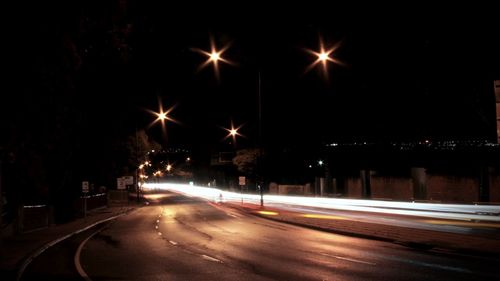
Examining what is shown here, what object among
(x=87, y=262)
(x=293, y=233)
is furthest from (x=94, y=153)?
(x=87, y=262)

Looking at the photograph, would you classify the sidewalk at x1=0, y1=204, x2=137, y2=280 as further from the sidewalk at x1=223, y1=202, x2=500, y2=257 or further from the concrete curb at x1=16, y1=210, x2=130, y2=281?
the sidewalk at x1=223, y1=202, x2=500, y2=257

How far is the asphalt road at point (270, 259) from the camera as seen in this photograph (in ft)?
45.6

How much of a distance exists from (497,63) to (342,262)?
2156cm

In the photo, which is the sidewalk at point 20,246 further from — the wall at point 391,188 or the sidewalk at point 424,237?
the wall at point 391,188

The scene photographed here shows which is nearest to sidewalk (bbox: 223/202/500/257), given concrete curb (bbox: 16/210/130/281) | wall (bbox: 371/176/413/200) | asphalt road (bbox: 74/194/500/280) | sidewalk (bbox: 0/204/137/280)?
asphalt road (bbox: 74/194/500/280)

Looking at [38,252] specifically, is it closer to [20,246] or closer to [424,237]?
[20,246]

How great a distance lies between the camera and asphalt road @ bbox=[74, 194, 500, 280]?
13.9m

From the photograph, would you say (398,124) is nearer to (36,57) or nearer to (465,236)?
(465,236)

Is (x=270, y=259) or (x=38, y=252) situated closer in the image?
(x=270, y=259)

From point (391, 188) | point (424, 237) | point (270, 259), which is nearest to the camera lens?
point (270, 259)

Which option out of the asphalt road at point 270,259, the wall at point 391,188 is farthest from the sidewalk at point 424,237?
the wall at point 391,188

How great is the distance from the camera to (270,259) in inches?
661

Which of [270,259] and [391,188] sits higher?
[391,188]

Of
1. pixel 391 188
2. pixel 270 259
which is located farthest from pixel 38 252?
pixel 391 188
